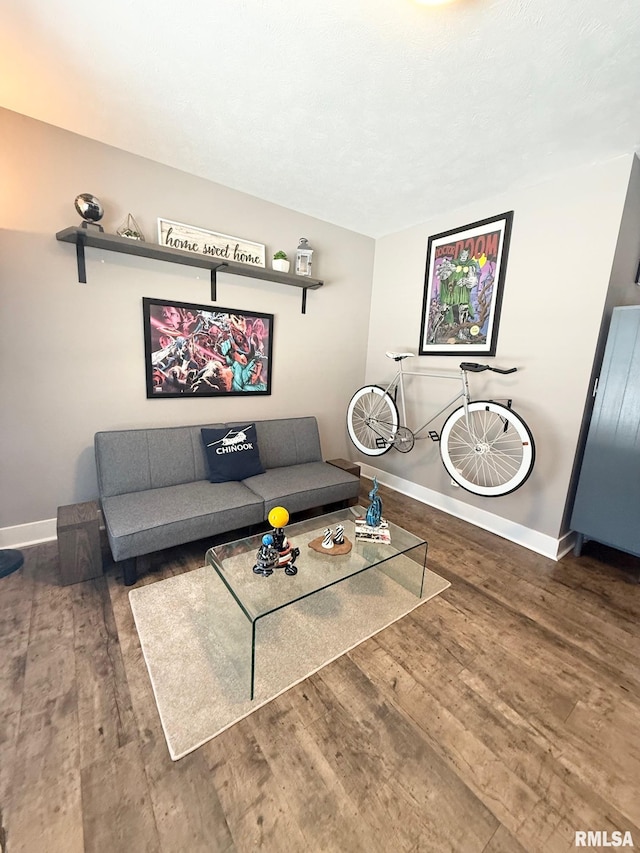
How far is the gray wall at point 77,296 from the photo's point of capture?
81.5 inches

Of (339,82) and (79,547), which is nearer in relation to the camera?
(339,82)

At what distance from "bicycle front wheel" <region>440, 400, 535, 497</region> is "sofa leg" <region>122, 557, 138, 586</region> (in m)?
2.32

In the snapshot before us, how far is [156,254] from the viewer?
2.39 metres

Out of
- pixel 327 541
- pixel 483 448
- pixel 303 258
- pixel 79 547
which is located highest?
pixel 303 258

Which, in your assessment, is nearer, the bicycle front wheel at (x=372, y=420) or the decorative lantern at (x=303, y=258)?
the decorative lantern at (x=303, y=258)

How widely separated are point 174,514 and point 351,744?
57.1 inches

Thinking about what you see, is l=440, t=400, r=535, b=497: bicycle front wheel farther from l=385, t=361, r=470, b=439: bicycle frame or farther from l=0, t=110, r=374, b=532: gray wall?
l=0, t=110, r=374, b=532: gray wall

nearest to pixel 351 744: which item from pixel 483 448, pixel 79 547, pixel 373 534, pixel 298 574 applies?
pixel 298 574

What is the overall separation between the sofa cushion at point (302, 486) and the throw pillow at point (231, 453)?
0.33ft

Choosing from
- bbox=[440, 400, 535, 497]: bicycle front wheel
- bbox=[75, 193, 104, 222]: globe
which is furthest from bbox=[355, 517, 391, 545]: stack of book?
bbox=[75, 193, 104, 222]: globe

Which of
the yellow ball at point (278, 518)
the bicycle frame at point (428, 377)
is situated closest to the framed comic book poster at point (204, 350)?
the bicycle frame at point (428, 377)

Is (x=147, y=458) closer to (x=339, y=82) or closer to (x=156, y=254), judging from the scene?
(x=156, y=254)

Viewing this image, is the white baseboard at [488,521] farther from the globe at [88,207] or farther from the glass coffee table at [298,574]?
the globe at [88,207]

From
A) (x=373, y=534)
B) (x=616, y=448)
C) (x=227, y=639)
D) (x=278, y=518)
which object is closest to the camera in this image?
(x=227, y=639)
